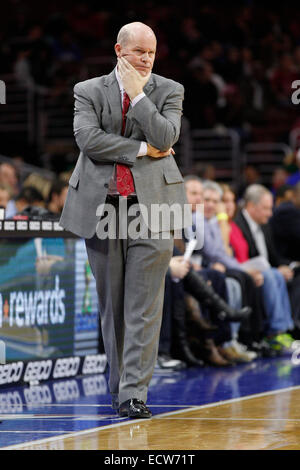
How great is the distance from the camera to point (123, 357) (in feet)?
16.5

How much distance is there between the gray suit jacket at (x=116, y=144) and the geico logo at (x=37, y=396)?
142 cm

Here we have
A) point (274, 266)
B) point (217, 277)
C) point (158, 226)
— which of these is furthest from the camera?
point (274, 266)

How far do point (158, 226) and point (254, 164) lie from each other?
1095 centimetres

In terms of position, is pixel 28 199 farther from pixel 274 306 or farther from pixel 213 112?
pixel 213 112

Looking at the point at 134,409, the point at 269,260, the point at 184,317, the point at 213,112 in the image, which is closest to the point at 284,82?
the point at 213,112

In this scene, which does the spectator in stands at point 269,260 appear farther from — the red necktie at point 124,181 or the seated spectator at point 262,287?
the red necktie at point 124,181

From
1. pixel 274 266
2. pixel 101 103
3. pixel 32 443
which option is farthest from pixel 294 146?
pixel 32 443

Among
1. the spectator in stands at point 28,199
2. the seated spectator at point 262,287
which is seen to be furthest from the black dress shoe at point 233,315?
the spectator in stands at point 28,199

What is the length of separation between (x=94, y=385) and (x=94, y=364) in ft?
2.15

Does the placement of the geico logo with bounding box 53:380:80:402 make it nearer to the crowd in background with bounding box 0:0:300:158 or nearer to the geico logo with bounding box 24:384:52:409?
the geico logo with bounding box 24:384:52:409

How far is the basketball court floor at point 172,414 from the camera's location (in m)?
4.30

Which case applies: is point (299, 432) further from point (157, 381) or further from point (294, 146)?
point (294, 146)

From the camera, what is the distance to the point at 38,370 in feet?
22.6

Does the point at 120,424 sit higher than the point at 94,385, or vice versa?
the point at 120,424
